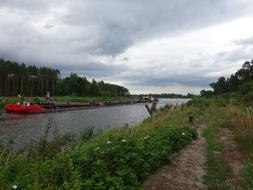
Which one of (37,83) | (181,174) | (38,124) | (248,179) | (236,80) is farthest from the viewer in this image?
(236,80)

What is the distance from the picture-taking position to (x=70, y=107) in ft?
207

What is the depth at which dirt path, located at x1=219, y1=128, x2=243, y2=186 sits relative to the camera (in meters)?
7.32

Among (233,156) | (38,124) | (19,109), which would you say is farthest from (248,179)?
(19,109)

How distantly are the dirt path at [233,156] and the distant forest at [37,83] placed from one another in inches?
3692

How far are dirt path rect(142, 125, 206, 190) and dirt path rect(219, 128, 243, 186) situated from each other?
733 mm

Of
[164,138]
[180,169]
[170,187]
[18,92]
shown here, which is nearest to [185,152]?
[164,138]

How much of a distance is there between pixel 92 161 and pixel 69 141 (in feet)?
23.2

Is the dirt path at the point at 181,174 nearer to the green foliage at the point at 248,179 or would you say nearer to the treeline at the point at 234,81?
the green foliage at the point at 248,179

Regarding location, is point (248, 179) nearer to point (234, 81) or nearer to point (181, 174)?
point (181, 174)

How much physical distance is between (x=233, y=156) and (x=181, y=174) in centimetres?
279

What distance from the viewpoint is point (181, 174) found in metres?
7.50

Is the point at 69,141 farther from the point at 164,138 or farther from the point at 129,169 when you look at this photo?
the point at 129,169

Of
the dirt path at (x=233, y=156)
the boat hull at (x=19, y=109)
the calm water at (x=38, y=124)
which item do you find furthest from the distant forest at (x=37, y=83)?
the dirt path at (x=233, y=156)

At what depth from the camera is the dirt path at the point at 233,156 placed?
7323mm
